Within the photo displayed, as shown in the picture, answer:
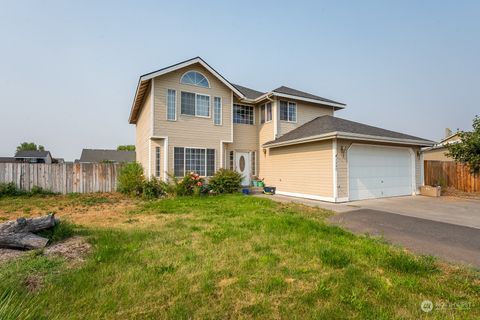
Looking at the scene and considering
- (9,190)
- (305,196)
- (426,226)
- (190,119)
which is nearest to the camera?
(426,226)

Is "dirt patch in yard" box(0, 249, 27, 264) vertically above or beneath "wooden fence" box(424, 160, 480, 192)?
beneath

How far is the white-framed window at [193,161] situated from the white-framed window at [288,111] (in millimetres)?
4858

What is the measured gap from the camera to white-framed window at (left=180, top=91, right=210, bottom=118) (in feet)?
41.0

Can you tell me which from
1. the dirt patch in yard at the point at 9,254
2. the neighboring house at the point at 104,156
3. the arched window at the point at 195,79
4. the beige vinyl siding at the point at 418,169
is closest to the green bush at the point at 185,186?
the arched window at the point at 195,79

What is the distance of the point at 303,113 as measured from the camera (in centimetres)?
1485

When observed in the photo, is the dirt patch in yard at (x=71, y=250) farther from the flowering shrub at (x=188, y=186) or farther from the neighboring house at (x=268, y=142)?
the neighboring house at (x=268, y=142)

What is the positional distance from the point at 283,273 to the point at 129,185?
446 inches

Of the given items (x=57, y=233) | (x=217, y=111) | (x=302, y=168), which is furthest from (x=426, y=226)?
(x=217, y=111)

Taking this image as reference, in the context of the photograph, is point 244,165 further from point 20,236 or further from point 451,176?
point 451,176

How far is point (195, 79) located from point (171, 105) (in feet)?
6.82

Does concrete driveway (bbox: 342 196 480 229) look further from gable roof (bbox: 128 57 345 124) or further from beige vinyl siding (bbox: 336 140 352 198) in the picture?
gable roof (bbox: 128 57 345 124)

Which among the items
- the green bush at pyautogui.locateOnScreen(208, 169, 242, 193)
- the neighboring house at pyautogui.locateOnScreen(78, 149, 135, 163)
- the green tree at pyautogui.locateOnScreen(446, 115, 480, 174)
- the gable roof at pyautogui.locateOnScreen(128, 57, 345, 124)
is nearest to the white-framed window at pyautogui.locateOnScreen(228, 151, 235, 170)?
the green bush at pyautogui.locateOnScreen(208, 169, 242, 193)

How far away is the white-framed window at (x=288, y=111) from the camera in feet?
46.0

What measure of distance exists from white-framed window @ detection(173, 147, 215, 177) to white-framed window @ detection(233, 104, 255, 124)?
3113mm
